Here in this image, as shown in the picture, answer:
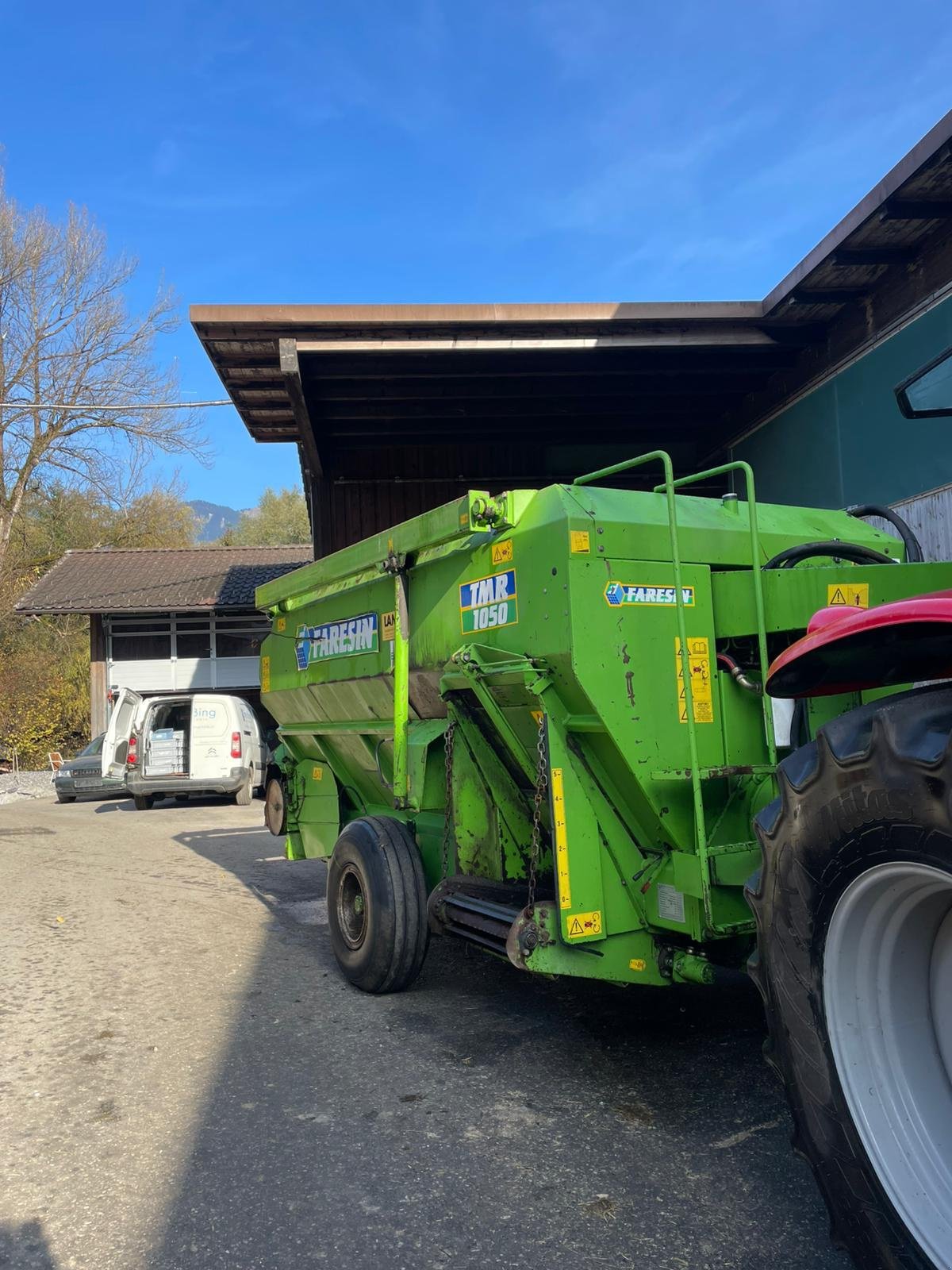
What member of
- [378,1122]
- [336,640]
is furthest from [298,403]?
[378,1122]

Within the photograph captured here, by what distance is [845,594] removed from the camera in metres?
3.62

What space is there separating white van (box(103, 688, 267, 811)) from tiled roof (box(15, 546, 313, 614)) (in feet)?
21.4

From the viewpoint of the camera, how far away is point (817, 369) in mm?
9227

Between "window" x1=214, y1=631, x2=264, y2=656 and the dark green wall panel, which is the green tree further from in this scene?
the dark green wall panel

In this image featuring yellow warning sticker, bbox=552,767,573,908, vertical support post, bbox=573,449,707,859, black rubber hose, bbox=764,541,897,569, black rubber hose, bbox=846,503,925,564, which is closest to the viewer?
vertical support post, bbox=573,449,707,859

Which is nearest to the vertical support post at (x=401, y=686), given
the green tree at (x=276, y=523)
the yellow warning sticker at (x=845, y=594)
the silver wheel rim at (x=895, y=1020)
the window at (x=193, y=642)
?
the yellow warning sticker at (x=845, y=594)

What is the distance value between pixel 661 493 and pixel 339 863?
270cm

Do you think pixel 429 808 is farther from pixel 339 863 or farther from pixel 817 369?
pixel 817 369

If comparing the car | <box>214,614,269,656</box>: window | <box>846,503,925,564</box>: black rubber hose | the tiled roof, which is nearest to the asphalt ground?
<box>846,503,925,564</box>: black rubber hose

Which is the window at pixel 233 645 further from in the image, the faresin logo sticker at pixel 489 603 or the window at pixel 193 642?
the faresin logo sticker at pixel 489 603

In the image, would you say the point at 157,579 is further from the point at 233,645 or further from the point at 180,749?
the point at 180,749

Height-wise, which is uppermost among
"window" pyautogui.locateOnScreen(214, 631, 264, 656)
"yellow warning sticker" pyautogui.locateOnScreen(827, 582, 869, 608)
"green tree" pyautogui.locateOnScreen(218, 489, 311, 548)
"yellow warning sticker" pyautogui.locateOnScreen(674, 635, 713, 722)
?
"green tree" pyautogui.locateOnScreen(218, 489, 311, 548)

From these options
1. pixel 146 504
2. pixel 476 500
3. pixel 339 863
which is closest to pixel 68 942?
pixel 339 863

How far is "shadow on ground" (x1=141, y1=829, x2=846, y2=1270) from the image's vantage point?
2.57 m
